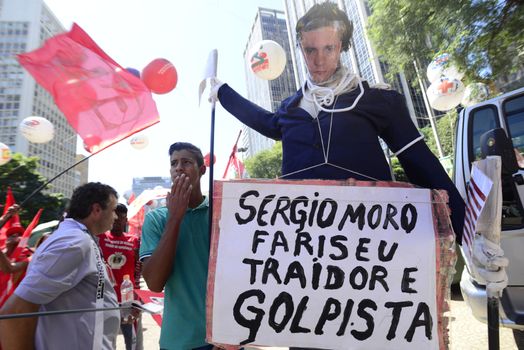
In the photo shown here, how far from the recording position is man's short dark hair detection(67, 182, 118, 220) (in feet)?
7.17

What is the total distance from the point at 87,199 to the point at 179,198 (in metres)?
1.25

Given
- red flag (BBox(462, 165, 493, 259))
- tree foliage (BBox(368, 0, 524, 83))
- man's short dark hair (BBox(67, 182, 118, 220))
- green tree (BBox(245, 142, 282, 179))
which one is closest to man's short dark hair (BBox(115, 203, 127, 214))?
man's short dark hair (BBox(67, 182, 118, 220))

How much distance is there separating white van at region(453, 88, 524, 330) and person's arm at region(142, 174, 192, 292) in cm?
159

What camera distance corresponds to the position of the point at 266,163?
33562 millimetres

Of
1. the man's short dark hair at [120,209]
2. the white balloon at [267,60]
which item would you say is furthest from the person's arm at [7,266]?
the white balloon at [267,60]

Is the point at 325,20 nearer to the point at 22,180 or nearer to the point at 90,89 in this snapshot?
the point at 90,89

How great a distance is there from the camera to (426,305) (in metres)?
0.95

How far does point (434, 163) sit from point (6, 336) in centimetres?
205

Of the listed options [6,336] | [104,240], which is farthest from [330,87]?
[104,240]

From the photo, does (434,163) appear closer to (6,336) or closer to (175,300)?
(175,300)

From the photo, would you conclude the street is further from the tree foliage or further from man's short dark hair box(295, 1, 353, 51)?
the tree foliage

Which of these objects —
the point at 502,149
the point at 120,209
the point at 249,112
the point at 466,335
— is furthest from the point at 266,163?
the point at 502,149

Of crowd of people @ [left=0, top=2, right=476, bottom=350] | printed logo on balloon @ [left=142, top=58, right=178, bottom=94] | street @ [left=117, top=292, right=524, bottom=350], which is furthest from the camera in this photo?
printed logo on balloon @ [left=142, top=58, right=178, bottom=94]

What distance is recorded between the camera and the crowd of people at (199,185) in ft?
4.10
